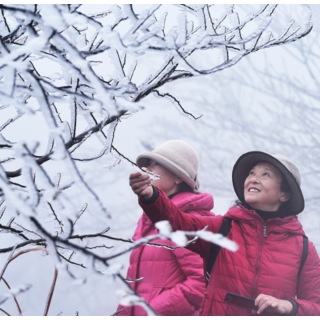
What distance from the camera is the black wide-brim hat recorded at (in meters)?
1.25

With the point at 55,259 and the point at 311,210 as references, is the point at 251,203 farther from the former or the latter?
the point at 311,210

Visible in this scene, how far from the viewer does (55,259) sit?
0.42 metres

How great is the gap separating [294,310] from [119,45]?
103cm

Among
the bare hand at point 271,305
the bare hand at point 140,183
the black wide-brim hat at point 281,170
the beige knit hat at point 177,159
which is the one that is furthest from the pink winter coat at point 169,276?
the bare hand at point 140,183

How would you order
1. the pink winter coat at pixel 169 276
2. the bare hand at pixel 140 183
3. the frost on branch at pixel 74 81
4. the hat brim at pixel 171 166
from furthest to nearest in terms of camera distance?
the hat brim at pixel 171 166, the pink winter coat at pixel 169 276, the bare hand at pixel 140 183, the frost on branch at pixel 74 81

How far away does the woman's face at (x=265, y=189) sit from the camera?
1237 mm

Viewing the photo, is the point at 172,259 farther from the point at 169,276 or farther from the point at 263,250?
the point at 263,250

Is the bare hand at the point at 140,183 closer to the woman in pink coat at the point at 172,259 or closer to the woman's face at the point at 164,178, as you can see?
the woman in pink coat at the point at 172,259

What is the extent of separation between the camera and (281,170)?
126 centimetres

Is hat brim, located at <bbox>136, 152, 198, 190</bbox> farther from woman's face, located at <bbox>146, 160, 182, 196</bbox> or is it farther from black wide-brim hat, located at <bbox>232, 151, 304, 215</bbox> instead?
black wide-brim hat, located at <bbox>232, 151, 304, 215</bbox>

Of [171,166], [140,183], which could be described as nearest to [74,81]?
[140,183]

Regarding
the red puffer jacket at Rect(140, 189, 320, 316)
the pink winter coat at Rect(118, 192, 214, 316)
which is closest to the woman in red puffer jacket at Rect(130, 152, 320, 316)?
the red puffer jacket at Rect(140, 189, 320, 316)

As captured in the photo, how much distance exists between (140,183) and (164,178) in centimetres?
64

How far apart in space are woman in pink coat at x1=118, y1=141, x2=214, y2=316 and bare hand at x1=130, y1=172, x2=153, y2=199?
0.38m
